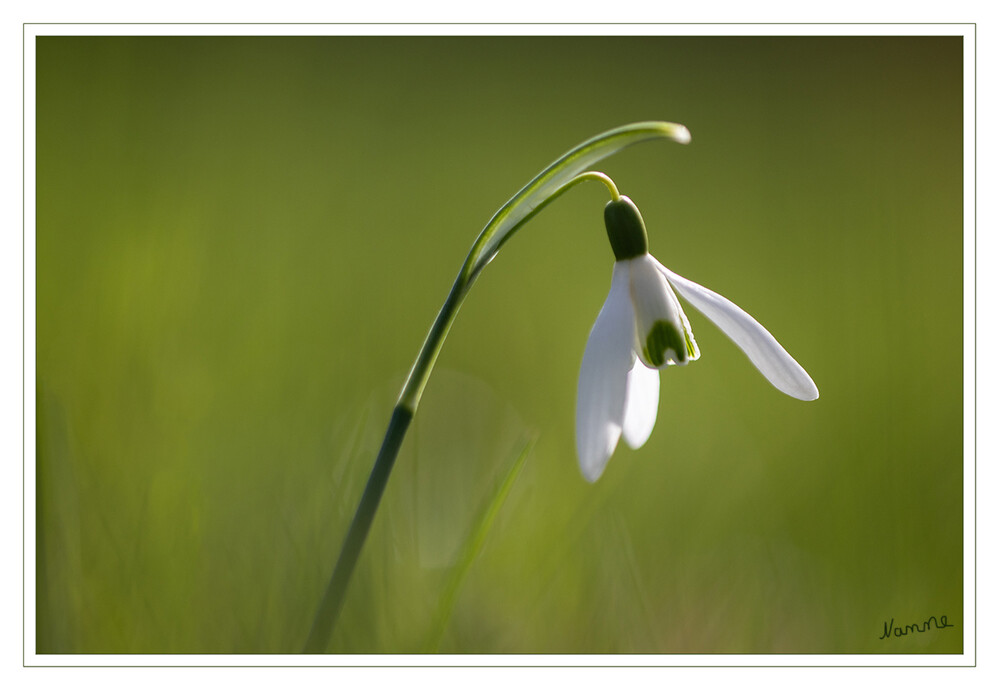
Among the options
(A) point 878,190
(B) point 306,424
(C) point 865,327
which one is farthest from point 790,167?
(B) point 306,424

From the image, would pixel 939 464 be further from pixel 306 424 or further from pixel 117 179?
pixel 117 179
